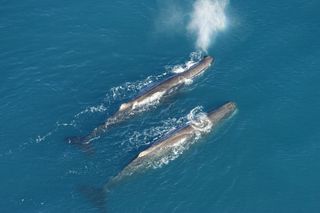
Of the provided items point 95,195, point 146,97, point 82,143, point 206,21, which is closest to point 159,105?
point 146,97

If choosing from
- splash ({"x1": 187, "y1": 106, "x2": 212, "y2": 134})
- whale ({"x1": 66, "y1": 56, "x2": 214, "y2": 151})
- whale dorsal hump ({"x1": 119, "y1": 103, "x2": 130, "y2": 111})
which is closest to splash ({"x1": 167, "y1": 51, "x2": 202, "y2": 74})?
whale ({"x1": 66, "y1": 56, "x2": 214, "y2": 151})

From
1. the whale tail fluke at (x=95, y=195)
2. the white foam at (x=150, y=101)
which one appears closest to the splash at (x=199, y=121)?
the white foam at (x=150, y=101)

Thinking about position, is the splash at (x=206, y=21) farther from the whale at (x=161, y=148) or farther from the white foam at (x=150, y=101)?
the whale at (x=161, y=148)

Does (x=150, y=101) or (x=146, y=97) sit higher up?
(x=146, y=97)

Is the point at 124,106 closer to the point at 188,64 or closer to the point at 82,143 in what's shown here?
the point at 82,143

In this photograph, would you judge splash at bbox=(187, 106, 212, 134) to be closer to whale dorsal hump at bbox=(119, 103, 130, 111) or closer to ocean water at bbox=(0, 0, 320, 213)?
ocean water at bbox=(0, 0, 320, 213)

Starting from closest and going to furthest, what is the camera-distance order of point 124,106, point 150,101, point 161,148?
point 161,148
point 124,106
point 150,101

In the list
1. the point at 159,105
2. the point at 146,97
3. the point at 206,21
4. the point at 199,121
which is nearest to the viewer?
the point at 199,121
